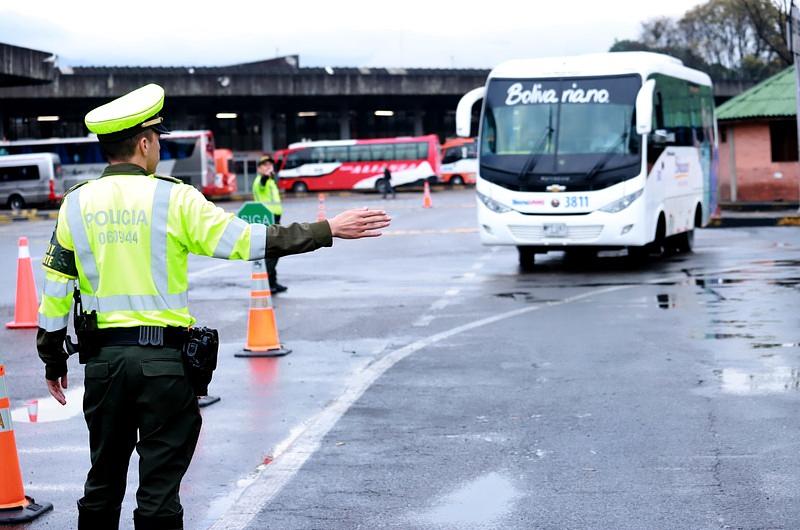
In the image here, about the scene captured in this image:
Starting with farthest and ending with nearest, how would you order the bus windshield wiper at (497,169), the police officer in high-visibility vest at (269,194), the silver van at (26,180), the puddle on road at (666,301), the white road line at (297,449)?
the silver van at (26,180), the bus windshield wiper at (497,169), the police officer in high-visibility vest at (269,194), the puddle on road at (666,301), the white road line at (297,449)

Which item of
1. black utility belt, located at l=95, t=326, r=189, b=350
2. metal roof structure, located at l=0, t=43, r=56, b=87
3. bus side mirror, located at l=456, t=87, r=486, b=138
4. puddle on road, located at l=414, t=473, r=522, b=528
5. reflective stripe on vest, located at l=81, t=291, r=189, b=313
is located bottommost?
puddle on road, located at l=414, t=473, r=522, b=528

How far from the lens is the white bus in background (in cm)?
6531

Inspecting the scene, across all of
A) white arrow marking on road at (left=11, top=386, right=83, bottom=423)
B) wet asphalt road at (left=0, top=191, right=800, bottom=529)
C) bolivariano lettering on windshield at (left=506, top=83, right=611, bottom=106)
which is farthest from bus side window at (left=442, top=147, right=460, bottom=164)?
white arrow marking on road at (left=11, top=386, right=83, bottom=423)

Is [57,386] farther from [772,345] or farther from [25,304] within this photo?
[25,304]

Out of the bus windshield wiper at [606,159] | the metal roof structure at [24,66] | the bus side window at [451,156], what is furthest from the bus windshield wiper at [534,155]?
the bus side window at [451,156]

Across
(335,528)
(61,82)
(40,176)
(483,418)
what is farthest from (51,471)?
(61,82)

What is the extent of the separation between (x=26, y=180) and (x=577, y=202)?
141ft

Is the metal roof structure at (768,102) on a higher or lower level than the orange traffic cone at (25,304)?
higher

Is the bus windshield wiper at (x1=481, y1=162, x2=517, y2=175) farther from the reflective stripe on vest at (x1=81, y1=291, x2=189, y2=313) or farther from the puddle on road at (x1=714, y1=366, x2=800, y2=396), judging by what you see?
the reflective stripe on vest at (x1=81, y1=291, x2=189, y2=313)

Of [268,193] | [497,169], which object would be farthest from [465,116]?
[268,193]

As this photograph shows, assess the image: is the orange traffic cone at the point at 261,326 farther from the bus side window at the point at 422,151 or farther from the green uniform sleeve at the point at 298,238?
the bus side window at the point at 422,151

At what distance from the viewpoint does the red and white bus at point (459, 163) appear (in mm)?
75125

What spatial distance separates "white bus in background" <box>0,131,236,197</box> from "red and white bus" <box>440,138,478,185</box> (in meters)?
13.7

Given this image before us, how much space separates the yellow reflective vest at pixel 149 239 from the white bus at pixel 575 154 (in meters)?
15.7
